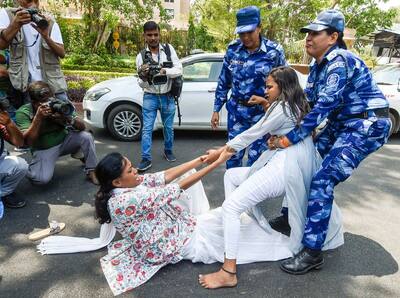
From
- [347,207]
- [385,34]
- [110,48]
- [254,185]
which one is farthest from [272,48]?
[110,48]

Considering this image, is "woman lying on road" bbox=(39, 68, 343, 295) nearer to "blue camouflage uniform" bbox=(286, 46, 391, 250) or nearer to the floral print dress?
the floral print dress

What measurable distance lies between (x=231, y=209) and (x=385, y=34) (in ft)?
60.1

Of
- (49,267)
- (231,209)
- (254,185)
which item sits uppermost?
(254,185)

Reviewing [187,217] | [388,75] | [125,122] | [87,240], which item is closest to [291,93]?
[187,217]

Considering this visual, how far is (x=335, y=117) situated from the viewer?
2.47 m

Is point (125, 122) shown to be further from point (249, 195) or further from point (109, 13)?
point (109, 13)

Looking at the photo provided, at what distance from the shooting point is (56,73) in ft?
13.3

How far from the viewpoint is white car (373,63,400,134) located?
597 cm

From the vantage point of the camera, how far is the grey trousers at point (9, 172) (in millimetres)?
3217

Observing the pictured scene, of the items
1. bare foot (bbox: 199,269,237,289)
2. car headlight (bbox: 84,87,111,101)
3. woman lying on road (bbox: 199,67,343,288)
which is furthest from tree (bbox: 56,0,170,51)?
bare foot (bbox: 199,269,237,289)

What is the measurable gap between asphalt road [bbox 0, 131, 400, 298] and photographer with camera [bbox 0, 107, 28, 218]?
0.15 m

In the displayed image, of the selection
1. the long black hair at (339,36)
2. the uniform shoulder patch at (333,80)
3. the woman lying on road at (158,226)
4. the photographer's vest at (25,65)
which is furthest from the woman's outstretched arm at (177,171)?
the photographer's vest at (25,65)

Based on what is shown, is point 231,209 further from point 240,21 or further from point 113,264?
point 240,21

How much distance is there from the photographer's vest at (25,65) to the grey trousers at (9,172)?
106cm
